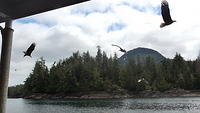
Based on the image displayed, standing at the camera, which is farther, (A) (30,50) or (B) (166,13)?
(A) (30,50)

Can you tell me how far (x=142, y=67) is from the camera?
171 m

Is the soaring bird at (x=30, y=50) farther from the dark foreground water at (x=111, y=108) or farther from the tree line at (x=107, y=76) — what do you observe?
the tree line at (x=107, y=76)

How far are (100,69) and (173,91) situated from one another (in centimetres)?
3972

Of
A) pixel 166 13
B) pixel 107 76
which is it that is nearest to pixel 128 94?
pixel 107 76

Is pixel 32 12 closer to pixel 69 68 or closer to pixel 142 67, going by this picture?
pixel 69 68

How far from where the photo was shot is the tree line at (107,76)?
6088 inches

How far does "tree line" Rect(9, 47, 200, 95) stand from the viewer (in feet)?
507

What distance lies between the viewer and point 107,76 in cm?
16600

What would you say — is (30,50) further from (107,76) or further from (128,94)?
(107,76)

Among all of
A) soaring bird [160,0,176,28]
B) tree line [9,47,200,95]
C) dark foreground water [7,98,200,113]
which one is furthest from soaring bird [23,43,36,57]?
tree line [9,47,200,95]

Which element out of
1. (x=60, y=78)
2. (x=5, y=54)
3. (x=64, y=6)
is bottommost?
(x=5, y=54)

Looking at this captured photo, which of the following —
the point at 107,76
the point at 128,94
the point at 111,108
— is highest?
the point at 107,76

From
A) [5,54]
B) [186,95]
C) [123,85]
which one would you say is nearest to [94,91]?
[123,85]

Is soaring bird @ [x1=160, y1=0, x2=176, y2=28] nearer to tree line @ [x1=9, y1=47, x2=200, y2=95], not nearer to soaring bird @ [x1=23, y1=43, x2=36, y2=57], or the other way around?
soaring bird @ [x1=23, y1=43, x2=36, y2=57]
